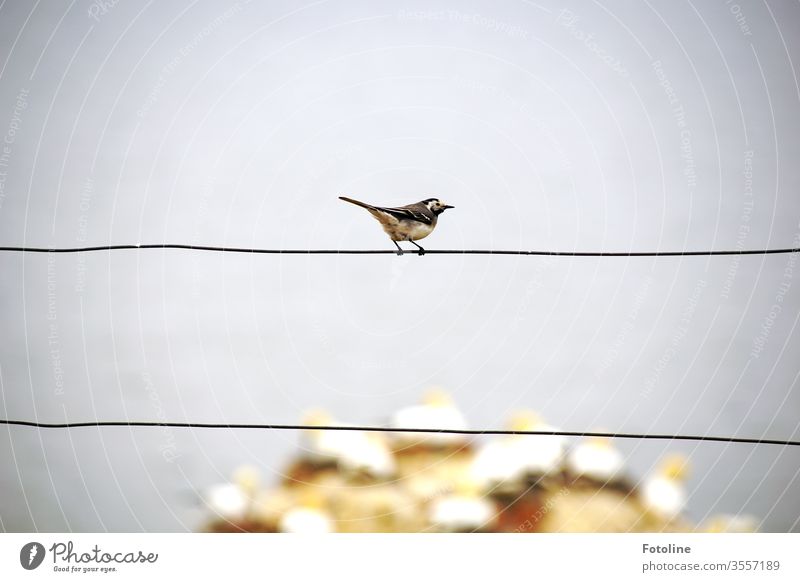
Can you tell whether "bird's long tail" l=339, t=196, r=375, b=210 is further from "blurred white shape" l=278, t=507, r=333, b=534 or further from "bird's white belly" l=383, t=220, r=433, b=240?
"blurred white shape" l=278, t=507, r=333, b=534

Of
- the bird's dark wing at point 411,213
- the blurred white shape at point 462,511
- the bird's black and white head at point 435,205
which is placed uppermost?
the bird's black and white head at point 435,205

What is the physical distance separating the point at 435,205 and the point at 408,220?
0.14 meters

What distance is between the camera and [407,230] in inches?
81.2

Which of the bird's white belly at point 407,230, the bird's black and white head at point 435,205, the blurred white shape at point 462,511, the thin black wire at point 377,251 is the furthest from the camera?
the bird's black and white head at point 435,205

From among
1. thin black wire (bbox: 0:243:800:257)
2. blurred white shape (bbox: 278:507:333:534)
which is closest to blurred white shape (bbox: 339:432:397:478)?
blurred white shape (bbox: 278:507:333:534)

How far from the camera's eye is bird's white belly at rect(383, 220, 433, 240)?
2.05 meters

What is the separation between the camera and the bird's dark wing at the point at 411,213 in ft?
6.63

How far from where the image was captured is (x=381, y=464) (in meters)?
2.19

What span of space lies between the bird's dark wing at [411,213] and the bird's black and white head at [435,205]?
25 mm

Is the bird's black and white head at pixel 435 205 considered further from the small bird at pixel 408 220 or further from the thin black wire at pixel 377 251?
the thin black wire at pixel 377 251

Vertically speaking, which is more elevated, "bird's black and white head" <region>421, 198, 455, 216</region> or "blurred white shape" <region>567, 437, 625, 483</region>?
"bird's black and white head" <region>421, 198, 455, 216</region>

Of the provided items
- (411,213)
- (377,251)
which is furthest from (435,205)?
(377,251)

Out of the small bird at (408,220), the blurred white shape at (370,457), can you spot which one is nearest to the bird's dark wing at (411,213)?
the small bird at (408,220)

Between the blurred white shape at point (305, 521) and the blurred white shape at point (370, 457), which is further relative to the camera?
the blurred white shape at point (370, 457)
